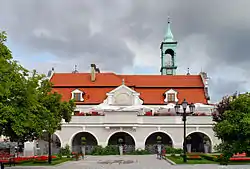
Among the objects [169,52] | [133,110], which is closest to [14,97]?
[133,110]

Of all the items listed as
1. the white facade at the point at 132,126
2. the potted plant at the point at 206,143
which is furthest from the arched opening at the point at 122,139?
the potted plant at the point at 206,143

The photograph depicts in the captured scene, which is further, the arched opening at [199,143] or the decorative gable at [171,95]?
the decorative gable at [171,95]

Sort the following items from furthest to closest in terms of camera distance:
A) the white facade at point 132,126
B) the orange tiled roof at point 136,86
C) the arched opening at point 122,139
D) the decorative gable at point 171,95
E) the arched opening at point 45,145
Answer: the orange tiled roof at point 136,86 → the decorative gable at point 171,95 → the arched opening at point 122,139 → the white facade at point 132,126 → the arched opening at point 45,145

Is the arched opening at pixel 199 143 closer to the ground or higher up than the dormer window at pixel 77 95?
closer to the ground

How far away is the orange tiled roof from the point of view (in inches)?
2208

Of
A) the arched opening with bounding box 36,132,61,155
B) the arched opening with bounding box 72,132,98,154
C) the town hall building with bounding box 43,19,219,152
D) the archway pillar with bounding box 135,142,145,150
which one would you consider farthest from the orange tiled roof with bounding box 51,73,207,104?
the archway pillar with bounding box 135,142,145,150

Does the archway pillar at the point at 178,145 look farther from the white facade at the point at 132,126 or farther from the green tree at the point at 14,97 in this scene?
the green tree at the point at 14,97

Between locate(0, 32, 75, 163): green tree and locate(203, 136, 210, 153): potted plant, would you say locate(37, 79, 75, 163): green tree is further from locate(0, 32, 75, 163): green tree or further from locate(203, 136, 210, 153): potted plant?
locate(203, 136, 210, 153): potted plant

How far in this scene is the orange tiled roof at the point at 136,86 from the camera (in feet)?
184

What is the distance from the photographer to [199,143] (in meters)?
52.6

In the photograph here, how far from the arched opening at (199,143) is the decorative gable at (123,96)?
8.23m

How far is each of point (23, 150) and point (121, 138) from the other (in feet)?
40.4

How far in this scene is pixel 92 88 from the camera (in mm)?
57312

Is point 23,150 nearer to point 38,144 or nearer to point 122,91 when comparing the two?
point 38,144
